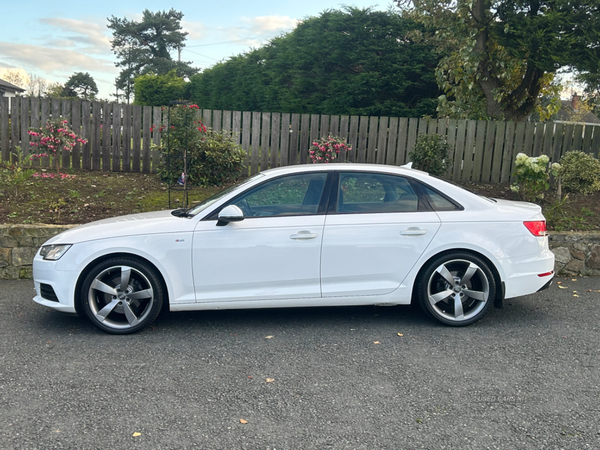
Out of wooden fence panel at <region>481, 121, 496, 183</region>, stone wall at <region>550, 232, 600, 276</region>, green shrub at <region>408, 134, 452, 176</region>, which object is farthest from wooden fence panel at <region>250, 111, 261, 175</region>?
stone wall at <region>550, 232, 600, 276</region>

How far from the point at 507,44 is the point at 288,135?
15.6 feet

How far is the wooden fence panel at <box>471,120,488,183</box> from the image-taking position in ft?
38.0

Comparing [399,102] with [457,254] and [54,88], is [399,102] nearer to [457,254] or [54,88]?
[457,254]

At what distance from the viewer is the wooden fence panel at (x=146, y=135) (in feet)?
38.0

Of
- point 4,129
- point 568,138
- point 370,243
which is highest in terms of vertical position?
point 568,138

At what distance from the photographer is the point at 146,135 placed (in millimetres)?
11656

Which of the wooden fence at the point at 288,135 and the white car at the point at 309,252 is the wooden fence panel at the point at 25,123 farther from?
the white car at the point at 309,252

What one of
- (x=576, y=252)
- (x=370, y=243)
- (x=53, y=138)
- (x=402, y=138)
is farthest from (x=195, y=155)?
(x=576, y=252)

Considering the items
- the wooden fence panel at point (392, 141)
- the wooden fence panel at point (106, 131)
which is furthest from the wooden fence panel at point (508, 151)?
the wooden fence panel at point (106, 131)

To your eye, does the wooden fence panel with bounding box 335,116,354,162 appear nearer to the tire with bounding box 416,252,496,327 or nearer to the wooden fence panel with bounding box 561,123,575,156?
the wooden fence panel with bounding box 561,123,575,156

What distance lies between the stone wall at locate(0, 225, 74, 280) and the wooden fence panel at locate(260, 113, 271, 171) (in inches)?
212

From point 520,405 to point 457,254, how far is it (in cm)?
171

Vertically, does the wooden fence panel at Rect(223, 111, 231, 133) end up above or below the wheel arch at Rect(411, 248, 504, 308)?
above

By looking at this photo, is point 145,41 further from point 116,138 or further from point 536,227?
point 536,227
